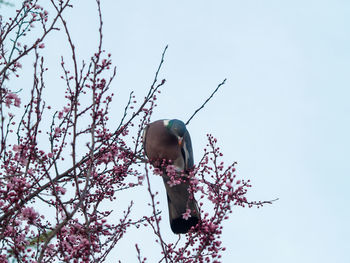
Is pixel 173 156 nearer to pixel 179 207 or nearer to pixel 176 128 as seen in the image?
pixel 176 128

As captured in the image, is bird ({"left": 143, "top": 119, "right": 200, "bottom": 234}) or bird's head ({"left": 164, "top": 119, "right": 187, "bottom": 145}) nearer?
bird ({"left": 143, "top": 119, "right": 200, "bottom": 234})

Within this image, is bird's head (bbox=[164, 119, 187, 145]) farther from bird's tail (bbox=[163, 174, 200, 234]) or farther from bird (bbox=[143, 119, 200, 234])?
bird's tail (bbox=[163, 174, 200, 234])

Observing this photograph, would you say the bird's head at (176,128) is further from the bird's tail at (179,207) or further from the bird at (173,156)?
the bird's tail at (179,207)

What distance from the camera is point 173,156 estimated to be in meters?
5.07

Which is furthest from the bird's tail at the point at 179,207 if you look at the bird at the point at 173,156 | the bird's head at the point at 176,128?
the bird's head at the point at 176,128

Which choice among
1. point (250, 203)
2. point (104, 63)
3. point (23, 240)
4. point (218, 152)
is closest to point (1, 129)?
point (104, 63)

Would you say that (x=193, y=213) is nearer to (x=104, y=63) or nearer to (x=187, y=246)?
(x=187, y=246)

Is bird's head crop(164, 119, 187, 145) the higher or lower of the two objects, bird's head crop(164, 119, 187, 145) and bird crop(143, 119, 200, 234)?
the higher

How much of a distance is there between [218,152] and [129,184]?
4.04 ft

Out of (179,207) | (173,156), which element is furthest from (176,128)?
(179,207)

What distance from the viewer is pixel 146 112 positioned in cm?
440

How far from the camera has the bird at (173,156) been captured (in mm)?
4922

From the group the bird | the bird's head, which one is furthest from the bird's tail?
the bird's head

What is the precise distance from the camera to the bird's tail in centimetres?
483
